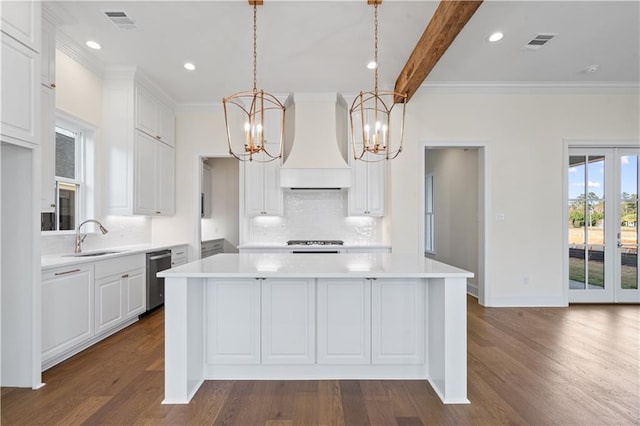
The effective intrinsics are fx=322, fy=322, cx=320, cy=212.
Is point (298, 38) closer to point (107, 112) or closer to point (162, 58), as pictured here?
point (162, 58)

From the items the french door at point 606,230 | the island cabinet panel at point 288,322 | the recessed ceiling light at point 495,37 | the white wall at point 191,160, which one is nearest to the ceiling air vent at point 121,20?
the white wall at point 191,160

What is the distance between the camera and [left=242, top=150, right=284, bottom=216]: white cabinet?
4.80m

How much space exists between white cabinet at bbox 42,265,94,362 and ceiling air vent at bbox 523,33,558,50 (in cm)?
486

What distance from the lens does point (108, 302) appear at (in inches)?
127

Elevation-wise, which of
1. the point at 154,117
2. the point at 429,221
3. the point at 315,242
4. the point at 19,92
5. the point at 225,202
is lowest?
the point at 315,242

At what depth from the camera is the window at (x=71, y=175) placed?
11.3ft

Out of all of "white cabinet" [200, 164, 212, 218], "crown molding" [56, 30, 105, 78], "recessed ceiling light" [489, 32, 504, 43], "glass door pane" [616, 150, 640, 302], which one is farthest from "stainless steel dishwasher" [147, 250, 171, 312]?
"glass door pane" [616, 150, 640, 302]

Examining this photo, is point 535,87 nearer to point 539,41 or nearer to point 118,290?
point 539,41

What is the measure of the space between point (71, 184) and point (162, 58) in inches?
69.4

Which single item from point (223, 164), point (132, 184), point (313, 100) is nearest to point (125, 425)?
point (132, 184)

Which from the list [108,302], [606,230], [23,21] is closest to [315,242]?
[108,302]

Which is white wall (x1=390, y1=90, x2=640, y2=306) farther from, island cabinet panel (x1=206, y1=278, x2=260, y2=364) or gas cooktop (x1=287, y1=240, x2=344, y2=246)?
island cabinet panel (x1=206, y1=278, x2=260, y2=364)

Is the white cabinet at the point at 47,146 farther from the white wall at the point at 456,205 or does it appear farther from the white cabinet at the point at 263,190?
the white wall at the point at 456,205

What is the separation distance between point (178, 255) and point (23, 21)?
314 cm
